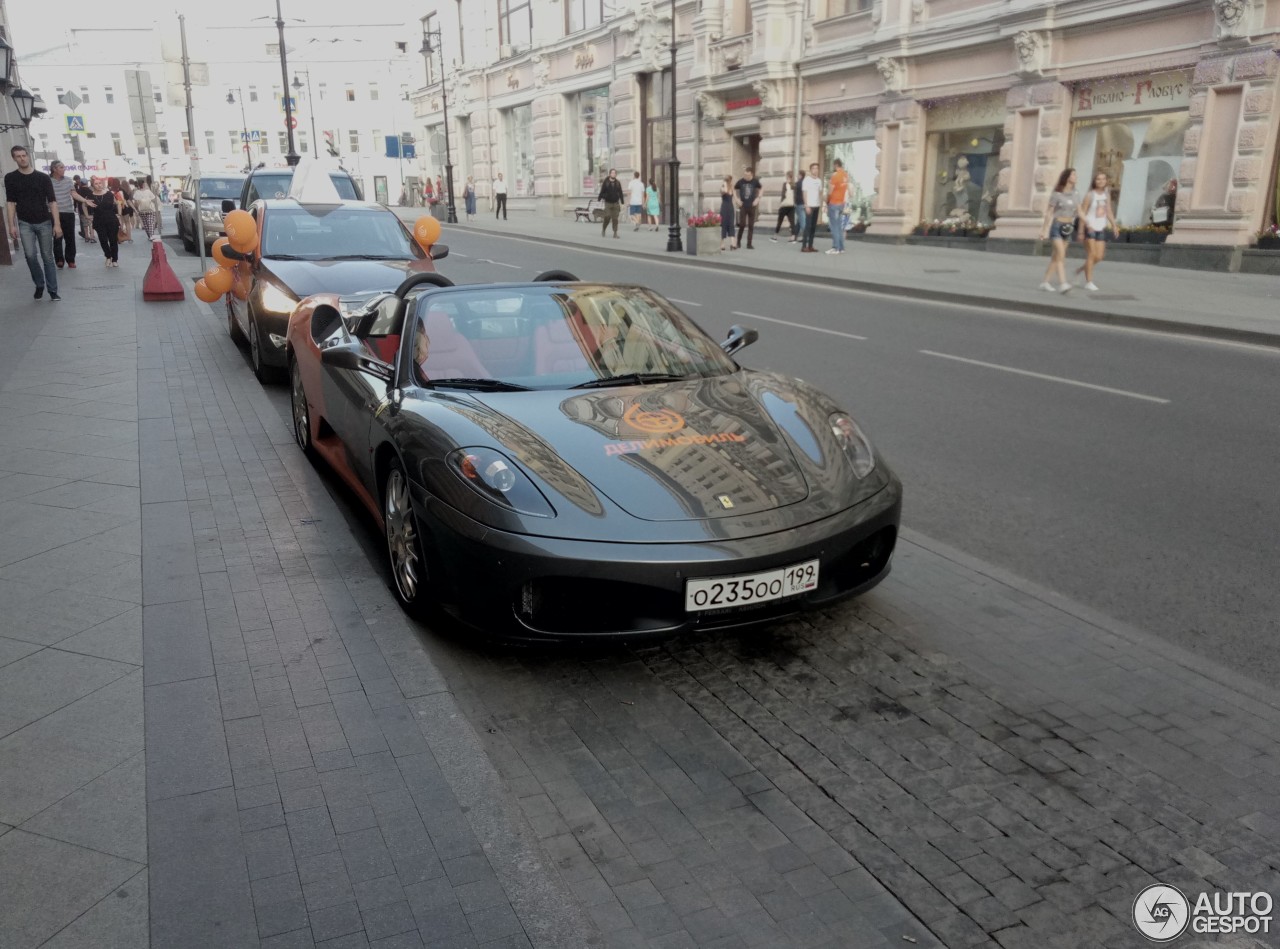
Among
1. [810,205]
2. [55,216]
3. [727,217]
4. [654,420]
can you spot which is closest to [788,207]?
[727,217]

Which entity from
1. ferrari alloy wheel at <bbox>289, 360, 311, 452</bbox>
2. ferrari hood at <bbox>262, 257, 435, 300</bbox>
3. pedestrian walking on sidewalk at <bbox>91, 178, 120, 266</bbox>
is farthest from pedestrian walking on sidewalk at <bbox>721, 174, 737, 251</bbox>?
ferrari alloy wheel at <bbox>289, 360, 311, 452</bbox>

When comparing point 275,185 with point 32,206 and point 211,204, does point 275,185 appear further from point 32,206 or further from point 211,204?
point 211,204

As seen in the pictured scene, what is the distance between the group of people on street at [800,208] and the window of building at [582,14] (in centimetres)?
1517

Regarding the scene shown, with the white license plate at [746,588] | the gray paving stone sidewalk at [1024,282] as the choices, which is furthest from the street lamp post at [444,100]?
the white license plate at [746,588]

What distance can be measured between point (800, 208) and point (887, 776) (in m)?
24.3

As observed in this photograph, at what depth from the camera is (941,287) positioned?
1683 centimetres

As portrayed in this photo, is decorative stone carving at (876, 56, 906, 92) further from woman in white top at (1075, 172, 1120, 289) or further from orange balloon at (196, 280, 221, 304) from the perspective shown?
orange balloon at (196, 280, 221, 304)

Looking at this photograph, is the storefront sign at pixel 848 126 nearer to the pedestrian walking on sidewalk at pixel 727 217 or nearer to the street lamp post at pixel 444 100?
the pedestrian walking on sidewalk at pixel 727 217

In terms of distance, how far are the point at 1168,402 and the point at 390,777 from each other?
25.0 feet

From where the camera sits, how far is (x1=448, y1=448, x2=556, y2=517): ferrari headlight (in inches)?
145

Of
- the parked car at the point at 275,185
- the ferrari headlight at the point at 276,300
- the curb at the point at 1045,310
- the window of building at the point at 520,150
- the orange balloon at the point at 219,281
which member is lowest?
the curb at the point at 1045,310

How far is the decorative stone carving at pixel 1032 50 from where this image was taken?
70.7 feet

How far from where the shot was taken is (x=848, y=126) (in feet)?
93.4

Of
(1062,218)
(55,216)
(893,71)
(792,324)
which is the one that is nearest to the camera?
(792,324)
